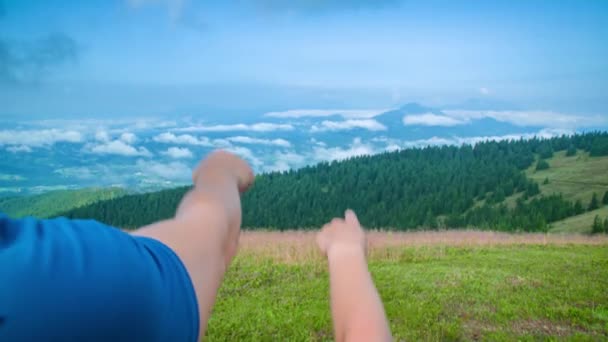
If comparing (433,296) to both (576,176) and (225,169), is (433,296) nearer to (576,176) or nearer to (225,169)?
(225,169)

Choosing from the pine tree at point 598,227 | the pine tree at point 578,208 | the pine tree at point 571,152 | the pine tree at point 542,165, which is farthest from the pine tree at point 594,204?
the pine tree at point 571,152

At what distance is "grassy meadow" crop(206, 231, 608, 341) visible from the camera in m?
3.91

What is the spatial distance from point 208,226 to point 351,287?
26 centimetres

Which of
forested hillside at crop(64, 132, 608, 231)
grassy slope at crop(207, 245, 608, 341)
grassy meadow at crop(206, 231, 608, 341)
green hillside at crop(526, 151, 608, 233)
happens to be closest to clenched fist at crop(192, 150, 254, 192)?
grassy meadow at crop(206, 231, 608, 341)

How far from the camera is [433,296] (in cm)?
477

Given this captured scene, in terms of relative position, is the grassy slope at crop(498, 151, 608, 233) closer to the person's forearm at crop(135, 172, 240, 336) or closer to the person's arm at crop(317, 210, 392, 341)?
the person's arm at crop(317, 210, 392, 341)

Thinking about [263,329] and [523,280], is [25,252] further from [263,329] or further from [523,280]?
[523,280]

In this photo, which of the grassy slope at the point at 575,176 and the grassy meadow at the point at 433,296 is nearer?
the grassy meadow at the point at 433,296

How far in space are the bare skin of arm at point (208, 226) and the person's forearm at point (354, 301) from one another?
0.19 meters

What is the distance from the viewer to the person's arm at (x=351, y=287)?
777mm

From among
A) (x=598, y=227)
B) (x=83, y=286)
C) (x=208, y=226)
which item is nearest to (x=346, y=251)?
(x=208, y=226)

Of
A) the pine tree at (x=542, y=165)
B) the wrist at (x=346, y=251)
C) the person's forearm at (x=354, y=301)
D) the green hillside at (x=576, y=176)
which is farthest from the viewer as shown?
the pine tree at (x=542, y=165)

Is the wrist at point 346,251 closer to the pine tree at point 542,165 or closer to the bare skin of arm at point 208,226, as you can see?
the bare skin of arm at point 208,226

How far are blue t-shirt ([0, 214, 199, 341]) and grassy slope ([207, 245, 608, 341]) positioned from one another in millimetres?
3177
